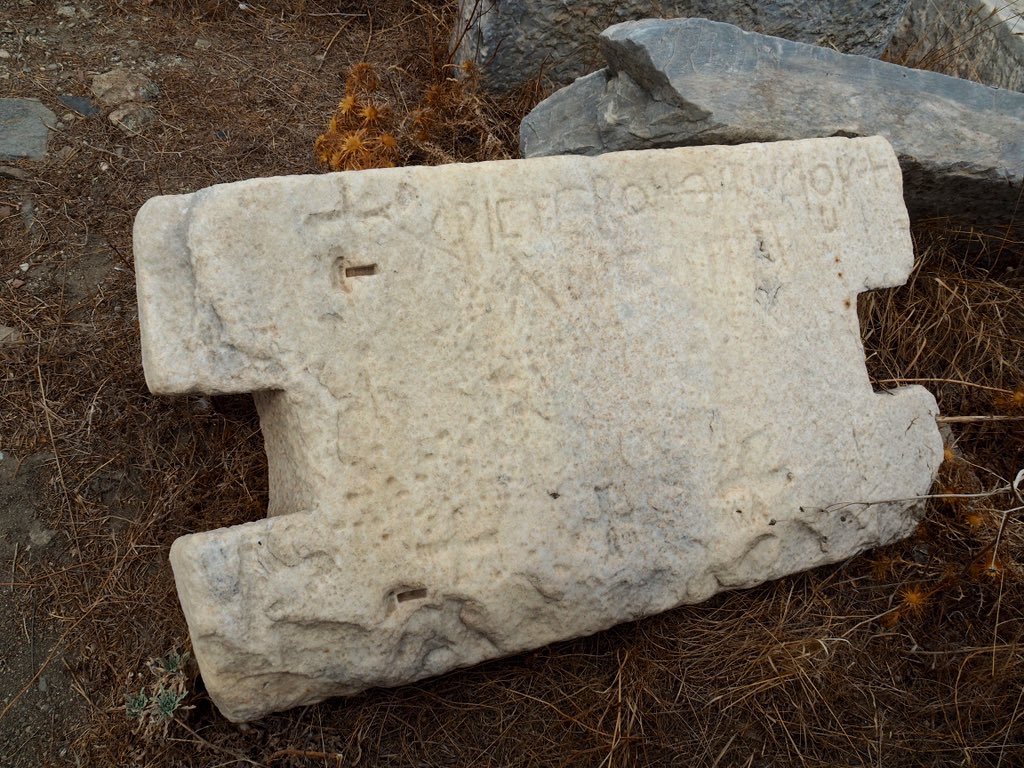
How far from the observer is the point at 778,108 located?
2676 millimetres

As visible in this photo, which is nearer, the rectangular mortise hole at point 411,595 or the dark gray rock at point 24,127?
the rectangular mortise hole at point 411,595

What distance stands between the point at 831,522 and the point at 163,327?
1.69m

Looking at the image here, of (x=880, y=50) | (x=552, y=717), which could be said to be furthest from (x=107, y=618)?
(x=880, y=50)

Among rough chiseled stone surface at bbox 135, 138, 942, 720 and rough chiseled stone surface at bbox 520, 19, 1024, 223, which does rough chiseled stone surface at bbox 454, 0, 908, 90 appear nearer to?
rough chiseled stone surface at bbox 520, 19, 1024, 223

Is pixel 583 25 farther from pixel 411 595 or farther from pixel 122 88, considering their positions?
pixel 411 595

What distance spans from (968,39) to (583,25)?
1684 mm

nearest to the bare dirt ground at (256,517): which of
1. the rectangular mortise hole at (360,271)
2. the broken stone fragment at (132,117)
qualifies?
the broken stone fragment at (132,117)

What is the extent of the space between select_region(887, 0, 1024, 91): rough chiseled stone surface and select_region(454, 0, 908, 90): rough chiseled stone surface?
0.45 meters

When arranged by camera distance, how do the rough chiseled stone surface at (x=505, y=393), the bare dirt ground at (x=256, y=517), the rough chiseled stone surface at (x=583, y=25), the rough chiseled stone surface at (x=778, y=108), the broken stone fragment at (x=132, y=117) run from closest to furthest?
the rough chiseled stone surface at (x=505, y=393)
the bare dirt ground at (x=256, y=517)
the rough chiseled stone surface at (x=778, y=108)
the broken stone fragment at (x=132, y=117)
the rough chiseled stone surface at (x=583, y=25)

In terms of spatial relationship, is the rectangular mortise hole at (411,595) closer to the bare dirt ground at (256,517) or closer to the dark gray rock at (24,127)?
the bare dirt ground at (256,517)

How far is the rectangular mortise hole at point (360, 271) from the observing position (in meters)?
1.96

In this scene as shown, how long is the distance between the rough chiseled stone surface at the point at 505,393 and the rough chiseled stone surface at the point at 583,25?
1.03 metres

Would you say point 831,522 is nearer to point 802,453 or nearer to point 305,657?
point 802,453

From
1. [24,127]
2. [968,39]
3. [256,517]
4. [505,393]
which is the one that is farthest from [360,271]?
[968,39]
